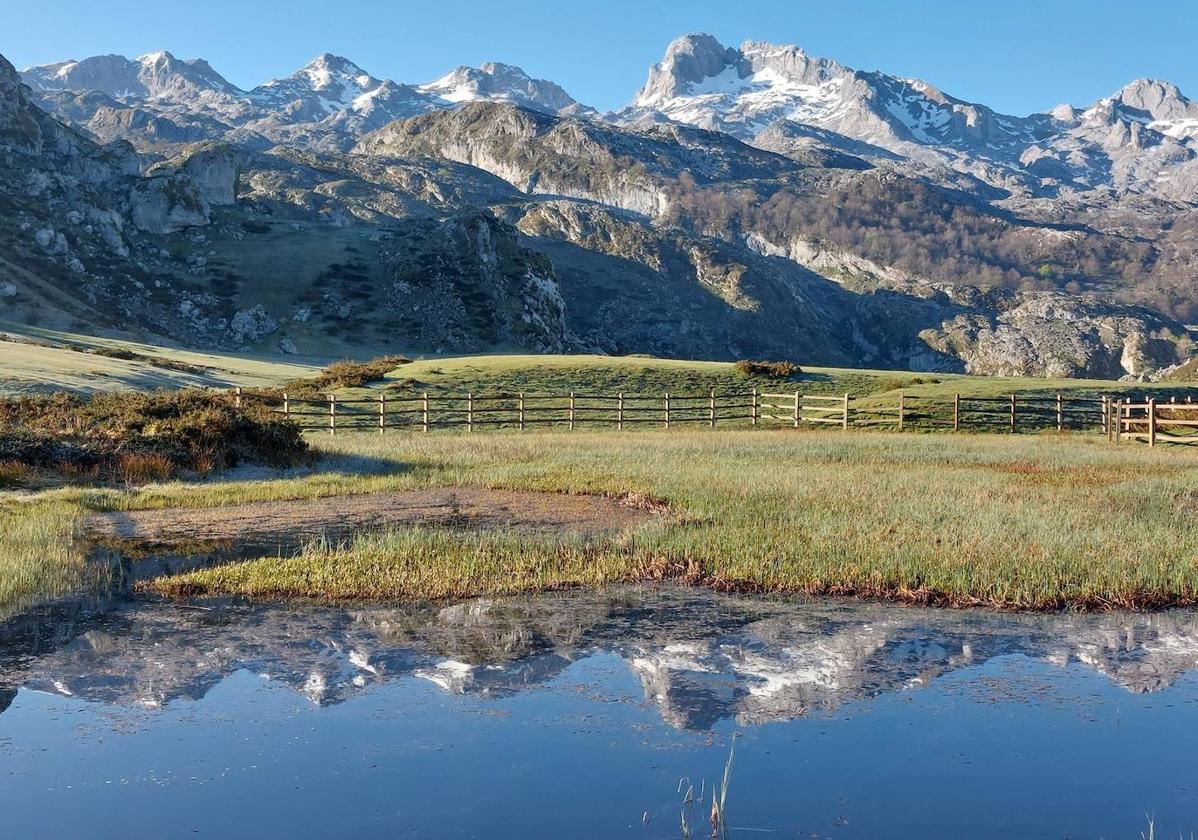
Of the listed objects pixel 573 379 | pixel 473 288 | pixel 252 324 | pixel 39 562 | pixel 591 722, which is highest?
pixel 473 288

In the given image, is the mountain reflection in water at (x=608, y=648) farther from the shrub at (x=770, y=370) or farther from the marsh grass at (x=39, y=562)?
the shrub at (x=770, y=370)

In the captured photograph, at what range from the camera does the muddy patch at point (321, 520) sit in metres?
16.9

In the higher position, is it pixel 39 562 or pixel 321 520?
pixel 39 562

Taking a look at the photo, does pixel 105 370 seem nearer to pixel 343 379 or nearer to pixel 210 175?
pixel 343 379

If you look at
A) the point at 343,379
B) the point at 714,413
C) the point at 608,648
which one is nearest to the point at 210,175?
the point at 343,379

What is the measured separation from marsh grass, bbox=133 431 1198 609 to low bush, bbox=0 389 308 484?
2771 millimetres

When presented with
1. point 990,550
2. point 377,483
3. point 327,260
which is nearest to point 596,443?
point 377,483

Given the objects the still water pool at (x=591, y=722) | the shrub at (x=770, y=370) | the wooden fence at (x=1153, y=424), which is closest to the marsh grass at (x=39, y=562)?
the still water pool at (x=591, y=722)

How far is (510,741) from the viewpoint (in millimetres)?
8438

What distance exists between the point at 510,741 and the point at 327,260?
166 meters

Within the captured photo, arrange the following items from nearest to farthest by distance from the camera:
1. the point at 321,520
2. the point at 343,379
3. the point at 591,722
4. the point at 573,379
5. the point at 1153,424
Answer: the point at 591,722, the point at 321,520, the point at 1153,424, the point at 343,379, the point at 573,379

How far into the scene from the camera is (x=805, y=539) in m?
16.5

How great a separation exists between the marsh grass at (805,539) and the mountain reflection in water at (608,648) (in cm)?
82

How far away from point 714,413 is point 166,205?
148857mm
